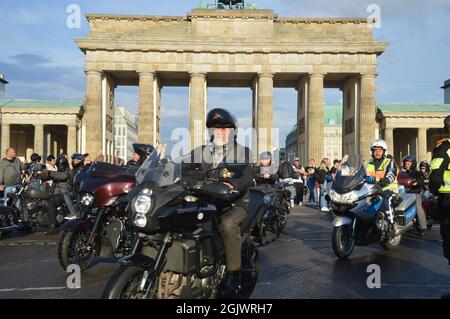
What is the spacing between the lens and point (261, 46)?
4528cm

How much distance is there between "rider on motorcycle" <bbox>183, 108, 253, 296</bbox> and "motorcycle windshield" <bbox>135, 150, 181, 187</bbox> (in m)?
0.25

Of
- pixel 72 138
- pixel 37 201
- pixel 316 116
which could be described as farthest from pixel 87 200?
pixel 72 138

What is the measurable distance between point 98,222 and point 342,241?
3.55 meters

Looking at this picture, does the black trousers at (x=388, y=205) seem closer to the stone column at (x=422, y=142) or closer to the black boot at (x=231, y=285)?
the black boot at (x=231, y=285)

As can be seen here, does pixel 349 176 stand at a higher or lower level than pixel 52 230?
higher

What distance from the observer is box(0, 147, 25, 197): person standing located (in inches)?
478

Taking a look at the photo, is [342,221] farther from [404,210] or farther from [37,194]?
[37,194]

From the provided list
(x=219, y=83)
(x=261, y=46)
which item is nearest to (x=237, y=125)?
(x=261, y=46)

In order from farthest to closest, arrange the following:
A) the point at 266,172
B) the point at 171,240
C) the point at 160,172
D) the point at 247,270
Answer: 1. the point at 266,172
2. the point at 247,270
3. the point at 160,172
4. the point at 171,240

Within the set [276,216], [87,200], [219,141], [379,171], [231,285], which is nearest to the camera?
[231,285]

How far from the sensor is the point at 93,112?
4503 centimetres

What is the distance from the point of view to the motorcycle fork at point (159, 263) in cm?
353

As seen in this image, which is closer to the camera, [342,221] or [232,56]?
[342,221]

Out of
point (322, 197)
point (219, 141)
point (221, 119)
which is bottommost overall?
point (322, 197)
